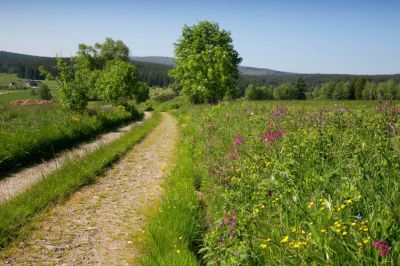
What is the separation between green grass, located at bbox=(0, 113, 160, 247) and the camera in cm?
488

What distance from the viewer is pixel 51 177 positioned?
24.1 feet

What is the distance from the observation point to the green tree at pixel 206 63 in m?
35.0

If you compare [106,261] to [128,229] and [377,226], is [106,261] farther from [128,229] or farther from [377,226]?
[377,226]

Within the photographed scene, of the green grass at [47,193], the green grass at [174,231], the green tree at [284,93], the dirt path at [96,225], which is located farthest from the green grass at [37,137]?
the green tree at [284,93]

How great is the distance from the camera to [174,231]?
4.57 meters

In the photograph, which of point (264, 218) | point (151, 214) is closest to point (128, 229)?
point (151, 214)

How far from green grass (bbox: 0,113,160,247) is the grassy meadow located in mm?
2005

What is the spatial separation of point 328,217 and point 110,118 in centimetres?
2052

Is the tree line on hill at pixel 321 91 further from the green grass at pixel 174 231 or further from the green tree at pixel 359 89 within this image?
the green grass at pixel 174 231

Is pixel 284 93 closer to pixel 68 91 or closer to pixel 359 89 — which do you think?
pixel 359 89

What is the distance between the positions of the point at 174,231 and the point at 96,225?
4.87 ft

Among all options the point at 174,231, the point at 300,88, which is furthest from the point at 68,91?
the point at 300,88

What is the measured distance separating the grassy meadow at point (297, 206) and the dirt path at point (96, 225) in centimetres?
50

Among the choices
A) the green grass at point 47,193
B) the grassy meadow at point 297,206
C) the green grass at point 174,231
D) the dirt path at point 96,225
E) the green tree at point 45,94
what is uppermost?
the grassy meadow at point 297,206
